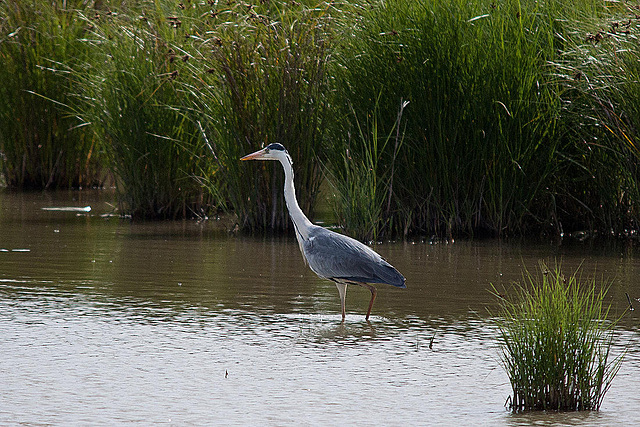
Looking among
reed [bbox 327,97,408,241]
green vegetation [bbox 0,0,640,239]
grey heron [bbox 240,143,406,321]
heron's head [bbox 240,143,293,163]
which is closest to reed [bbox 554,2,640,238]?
green vegetation [bbox 0,0,640,239]

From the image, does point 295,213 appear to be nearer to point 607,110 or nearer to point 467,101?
point 467,101

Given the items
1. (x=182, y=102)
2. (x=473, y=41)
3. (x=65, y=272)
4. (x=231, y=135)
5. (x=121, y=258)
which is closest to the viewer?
(x=65, y=272)

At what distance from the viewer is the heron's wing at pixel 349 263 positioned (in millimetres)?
7242

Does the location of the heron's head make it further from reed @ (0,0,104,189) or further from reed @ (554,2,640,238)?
reed @ (0,0,104,189)

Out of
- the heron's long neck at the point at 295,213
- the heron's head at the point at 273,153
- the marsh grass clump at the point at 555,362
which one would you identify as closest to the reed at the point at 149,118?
the heron's head at the point at 273,153

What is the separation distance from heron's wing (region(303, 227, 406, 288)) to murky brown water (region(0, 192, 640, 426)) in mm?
290

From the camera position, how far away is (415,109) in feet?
35.6

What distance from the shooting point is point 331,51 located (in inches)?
441

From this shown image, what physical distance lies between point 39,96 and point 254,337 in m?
9.87

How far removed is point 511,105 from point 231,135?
9.94ft

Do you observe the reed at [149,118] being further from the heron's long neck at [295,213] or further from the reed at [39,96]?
the heron's long neck at [295,213]

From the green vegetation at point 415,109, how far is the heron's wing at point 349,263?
2806 millimetres

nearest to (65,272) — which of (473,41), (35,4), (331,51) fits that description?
(331,51)

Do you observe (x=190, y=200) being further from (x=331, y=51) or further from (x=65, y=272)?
(x=65, y=272)
